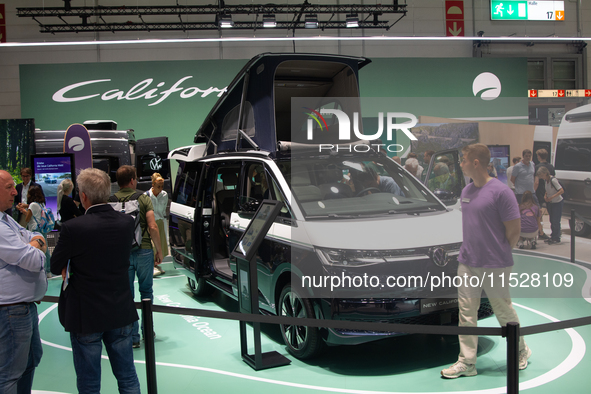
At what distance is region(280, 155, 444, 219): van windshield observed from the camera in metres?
3.90

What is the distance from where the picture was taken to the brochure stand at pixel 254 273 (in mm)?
3555

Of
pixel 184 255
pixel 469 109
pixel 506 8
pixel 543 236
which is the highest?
pixel 506 8

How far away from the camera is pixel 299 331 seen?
3.95 m

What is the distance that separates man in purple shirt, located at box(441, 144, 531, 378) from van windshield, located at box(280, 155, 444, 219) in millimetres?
609

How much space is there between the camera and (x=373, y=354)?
4.02m

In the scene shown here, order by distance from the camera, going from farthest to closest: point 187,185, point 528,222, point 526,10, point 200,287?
point 526,10 → point 187,185 → point 200,287 → point 528,222

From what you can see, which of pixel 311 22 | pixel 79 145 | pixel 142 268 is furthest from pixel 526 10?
pixel 142 268

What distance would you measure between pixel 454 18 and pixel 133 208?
46.9 ft

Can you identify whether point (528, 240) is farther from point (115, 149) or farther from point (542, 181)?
point (115, 149)

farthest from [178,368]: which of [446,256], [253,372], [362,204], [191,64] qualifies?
[191,64]

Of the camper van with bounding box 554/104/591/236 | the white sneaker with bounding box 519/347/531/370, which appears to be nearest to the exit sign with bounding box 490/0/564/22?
the camper van with bounding box 554/104/591/236

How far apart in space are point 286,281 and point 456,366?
1.41 m

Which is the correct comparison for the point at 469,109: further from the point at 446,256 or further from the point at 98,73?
the point at 98,73

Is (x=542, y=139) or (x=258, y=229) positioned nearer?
(x=542, y=139)
